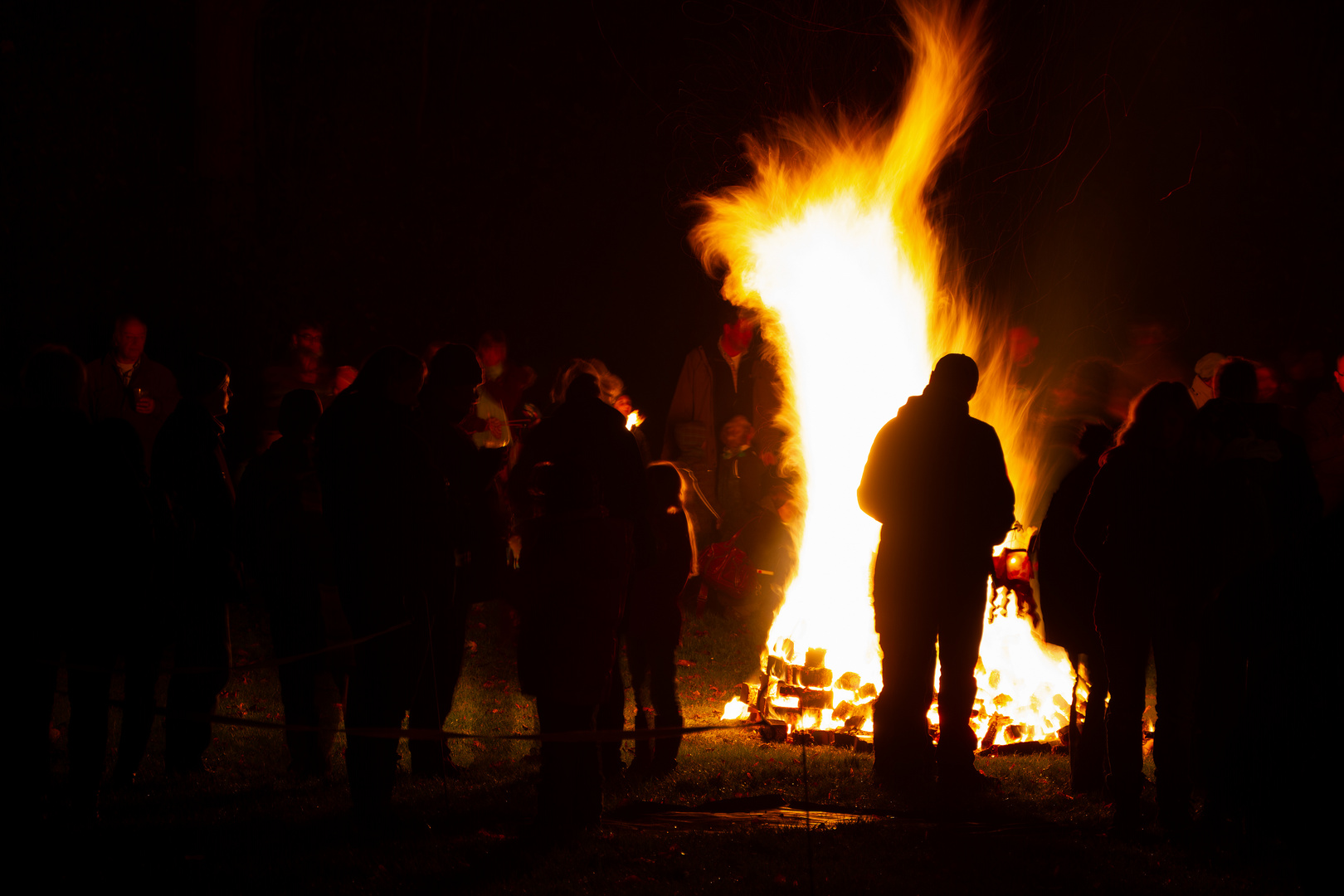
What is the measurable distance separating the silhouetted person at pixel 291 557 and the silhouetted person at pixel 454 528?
1.92 ft

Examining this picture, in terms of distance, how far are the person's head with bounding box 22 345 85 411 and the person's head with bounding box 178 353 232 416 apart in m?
0.71

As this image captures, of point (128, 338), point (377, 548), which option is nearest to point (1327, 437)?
point (377, 548)

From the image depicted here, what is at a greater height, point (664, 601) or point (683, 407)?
point (683, 407)

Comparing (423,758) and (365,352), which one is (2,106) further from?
(423,758)

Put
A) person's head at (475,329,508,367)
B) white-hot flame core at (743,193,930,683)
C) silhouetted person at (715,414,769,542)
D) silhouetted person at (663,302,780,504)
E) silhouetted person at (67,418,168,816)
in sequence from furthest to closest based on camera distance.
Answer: silhouetted person at (663,302,780,504)
silhouetted person at (715,414,769,542)
person's head at (475,329,508,367)
white-hot flame core at (743,193,930,683)
silhouetted person at (67,418,168,816)

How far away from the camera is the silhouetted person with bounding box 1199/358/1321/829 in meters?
3.51

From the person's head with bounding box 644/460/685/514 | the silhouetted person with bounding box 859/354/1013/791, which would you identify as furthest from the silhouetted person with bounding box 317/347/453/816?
the silhouetted person with bounding box 859/354/1013/791

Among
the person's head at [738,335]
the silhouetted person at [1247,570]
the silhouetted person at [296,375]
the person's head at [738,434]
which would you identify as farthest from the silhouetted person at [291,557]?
the person's head at [738,335]

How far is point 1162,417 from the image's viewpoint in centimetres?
550

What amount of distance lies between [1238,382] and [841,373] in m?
3.19

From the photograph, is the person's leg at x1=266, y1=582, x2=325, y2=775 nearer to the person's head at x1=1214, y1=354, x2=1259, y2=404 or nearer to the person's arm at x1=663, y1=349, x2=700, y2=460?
the person's head at x1=1214, y1=354, x2=1259, y2=404

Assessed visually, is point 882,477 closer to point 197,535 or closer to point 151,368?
point 197,535

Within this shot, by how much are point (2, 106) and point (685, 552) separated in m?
9.19

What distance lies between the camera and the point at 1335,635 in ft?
11.0
